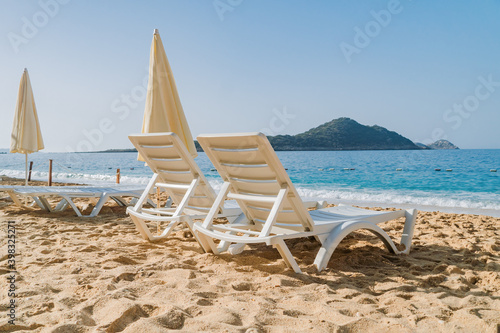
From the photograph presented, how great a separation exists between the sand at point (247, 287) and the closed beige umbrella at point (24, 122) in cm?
418

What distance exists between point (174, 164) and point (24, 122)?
5657 mm

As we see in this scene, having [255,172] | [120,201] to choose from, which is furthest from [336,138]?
[255,172]

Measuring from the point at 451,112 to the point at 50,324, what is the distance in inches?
421

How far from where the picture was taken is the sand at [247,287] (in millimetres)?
2004

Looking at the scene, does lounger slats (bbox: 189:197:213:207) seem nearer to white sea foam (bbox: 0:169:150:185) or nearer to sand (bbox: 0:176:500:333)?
sand (bbox: 0:176:500:333)

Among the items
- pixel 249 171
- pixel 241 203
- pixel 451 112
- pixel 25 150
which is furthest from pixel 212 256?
pixel 451 112

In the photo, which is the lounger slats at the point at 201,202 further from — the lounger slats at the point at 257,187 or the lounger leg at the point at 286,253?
the lounger leg at the point at 286,253

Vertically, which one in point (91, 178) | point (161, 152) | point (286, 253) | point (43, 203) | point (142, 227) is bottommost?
point (91, 178)

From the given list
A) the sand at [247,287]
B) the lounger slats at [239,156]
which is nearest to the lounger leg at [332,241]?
the sand at [247,287]

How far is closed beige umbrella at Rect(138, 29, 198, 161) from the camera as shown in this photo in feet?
16.1

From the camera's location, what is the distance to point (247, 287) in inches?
105

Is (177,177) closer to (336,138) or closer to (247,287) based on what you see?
(247,287)

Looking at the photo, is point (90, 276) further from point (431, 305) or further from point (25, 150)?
point (25, 150)

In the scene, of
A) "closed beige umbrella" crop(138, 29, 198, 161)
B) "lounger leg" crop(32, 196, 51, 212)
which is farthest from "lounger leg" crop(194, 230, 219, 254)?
"lounger leg" crop(32, 196, 51, 212)
